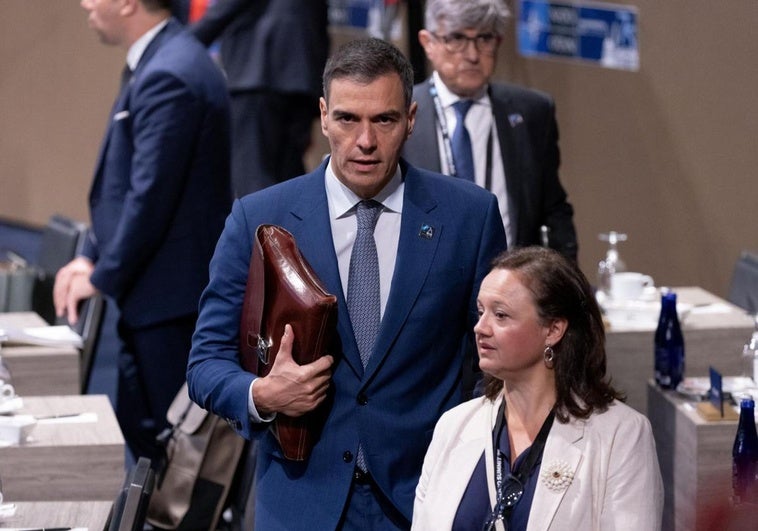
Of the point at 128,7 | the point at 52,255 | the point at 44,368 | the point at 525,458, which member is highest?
the point at 128,7

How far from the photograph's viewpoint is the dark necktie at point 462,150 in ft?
14.4

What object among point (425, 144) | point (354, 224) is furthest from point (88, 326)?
point (354, 224)

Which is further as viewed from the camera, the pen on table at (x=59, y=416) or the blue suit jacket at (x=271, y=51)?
the blue suit jacket at (x=271, y=51)

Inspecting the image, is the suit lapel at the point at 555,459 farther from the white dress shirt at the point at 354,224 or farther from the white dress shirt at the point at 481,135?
the white dress shirt at the point at 481,135

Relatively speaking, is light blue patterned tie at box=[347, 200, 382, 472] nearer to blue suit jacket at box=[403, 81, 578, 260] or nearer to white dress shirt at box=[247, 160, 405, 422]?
white dress shirt at box=[247, 160, 405, 422]

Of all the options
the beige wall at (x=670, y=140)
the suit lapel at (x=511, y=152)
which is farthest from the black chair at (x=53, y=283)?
the beige wall at (x=670, y=140)

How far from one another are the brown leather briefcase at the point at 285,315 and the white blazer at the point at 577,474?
24 centimetres

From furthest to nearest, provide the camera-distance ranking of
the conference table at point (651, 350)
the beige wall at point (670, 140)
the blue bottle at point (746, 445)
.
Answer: the beige wall at point (670, 140) → the conference table at point (651, 350) → the blue bottle at point (746, 445)

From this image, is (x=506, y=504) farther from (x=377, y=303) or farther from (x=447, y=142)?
(x=447, y=142)

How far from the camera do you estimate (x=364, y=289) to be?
2607 mm

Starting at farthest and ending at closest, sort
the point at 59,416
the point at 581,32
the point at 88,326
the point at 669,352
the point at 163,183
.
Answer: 1. the point at 581,32
2. the point at 88,326
3. the point at 163,183
4. the point at 669,352
5. the point at 59,416

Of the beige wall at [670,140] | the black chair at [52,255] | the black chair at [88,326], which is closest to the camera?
the black chair at [88,326]

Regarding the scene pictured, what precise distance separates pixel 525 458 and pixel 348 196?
589 mm

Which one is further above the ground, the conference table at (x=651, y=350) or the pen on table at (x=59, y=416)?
the conference table at (x=651, y=350)
